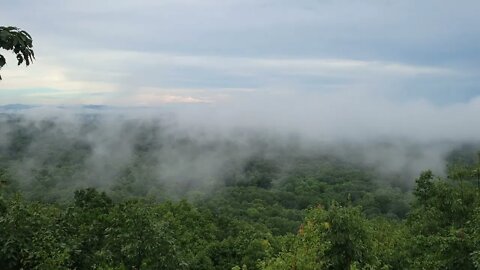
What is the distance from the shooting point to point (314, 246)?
17.2 metres

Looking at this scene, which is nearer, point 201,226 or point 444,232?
point 444,232

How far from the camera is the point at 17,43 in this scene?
370 inches

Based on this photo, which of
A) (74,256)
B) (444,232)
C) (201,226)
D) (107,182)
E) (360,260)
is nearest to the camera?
(360,260)

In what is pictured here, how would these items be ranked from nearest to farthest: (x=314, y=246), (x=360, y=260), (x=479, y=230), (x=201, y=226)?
(x=314, y=246) < (x=360, y=260) < (x=479, y=230) < (x=201, y=226)

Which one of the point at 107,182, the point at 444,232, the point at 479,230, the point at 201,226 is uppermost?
the point at 479,230

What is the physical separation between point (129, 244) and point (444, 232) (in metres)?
18.9

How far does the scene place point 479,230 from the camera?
74.2 feet

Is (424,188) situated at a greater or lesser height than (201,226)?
greater

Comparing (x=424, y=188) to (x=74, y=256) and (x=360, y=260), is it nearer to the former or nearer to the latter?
(x=360, y=260)

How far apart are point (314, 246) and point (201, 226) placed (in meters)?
47.9

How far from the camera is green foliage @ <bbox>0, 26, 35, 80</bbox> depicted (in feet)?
30.6

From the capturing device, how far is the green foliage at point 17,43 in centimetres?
933

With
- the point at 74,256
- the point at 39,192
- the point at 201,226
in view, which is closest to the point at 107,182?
the point at 39,192

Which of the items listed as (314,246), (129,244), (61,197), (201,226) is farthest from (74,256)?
(61,197)
